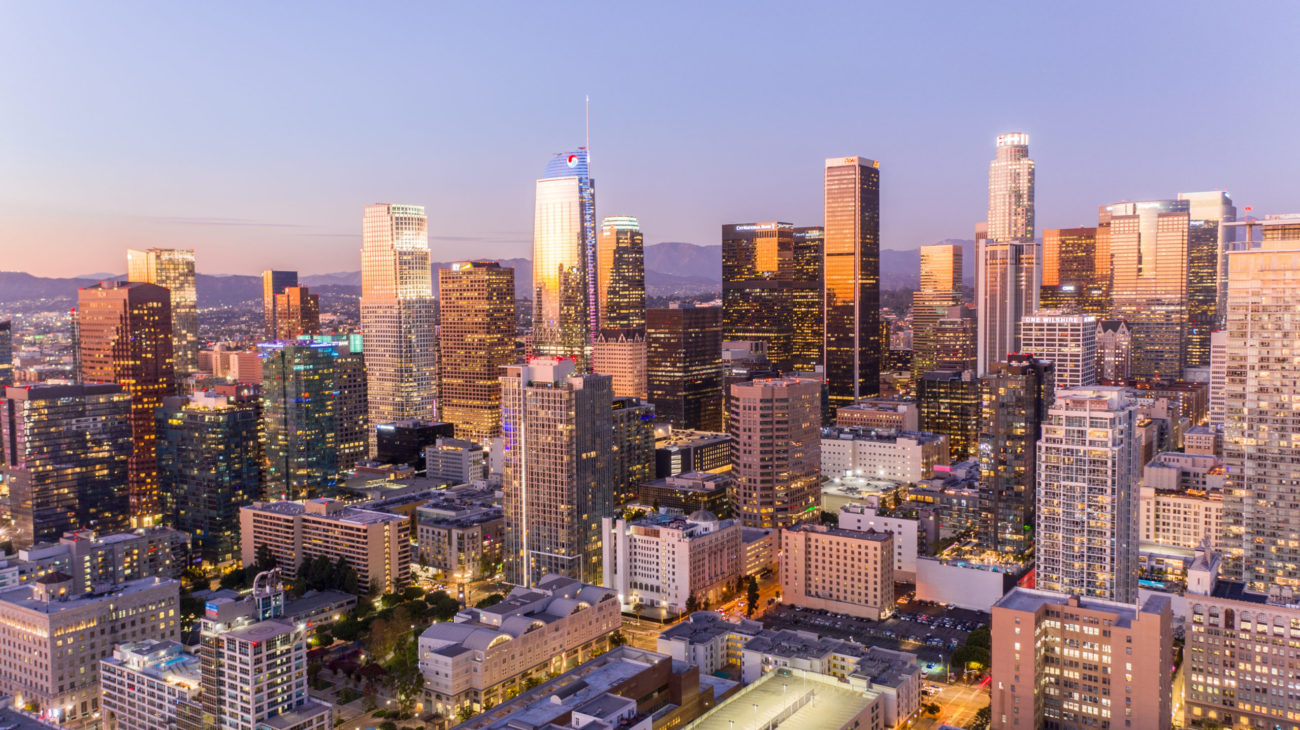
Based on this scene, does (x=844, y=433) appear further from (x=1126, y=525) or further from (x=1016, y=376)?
(x=1126, y=525)

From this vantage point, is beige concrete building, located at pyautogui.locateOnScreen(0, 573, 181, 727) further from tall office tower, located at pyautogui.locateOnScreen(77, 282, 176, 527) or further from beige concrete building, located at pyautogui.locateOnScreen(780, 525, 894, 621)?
tall office tower, located at pyautogui.locateOnScreen(77, 282, 176, 527)

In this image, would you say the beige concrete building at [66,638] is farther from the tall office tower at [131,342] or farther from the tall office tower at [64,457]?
the tall office tower at [131,342]

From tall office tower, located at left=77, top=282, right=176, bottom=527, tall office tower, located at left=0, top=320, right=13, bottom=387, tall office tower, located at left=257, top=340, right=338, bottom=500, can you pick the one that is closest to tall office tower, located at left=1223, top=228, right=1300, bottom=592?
tall office tower, located at left=257, top=340, right=338, bottom=500

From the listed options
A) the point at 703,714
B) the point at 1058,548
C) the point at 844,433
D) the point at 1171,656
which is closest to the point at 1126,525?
the point at 1058,548

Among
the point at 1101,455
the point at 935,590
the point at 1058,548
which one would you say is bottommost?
the point at 935,590

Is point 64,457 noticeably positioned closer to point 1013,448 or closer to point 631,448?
point 631,448

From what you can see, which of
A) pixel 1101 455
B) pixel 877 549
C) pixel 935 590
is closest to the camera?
pixel 1101 455
